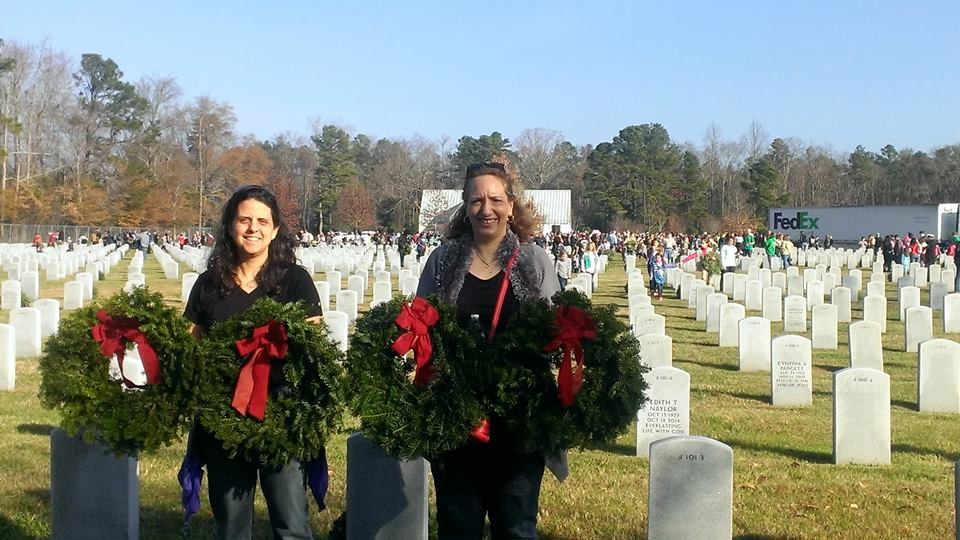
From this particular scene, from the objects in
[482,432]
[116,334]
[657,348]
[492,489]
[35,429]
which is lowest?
[35,429]

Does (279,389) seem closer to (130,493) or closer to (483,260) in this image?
(483,260)

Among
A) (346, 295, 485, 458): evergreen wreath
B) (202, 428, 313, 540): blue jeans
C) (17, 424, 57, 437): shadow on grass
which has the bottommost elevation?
(17, 424, 57, 437): shadow on grass

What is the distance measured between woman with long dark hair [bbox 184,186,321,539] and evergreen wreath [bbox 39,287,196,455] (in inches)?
7.7

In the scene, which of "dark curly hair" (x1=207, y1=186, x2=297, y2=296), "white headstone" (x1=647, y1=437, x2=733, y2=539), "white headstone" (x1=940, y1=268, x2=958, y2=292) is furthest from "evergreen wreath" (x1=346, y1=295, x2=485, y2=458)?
"white headstone" (x1=940, y1=268, x2=958, y2=292)

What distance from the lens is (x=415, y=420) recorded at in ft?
13.1

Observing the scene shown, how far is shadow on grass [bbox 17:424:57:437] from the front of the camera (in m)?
9.91

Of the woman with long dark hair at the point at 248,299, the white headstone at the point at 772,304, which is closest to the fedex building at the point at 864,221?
the white headstone at the point at 772,304

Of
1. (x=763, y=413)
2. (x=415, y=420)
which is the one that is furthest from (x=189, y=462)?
(x=763, y=413)

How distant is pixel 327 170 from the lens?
328ft

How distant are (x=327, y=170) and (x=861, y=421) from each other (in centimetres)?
9309

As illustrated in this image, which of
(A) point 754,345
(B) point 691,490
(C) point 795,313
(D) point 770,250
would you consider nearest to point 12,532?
(B) point 691,490

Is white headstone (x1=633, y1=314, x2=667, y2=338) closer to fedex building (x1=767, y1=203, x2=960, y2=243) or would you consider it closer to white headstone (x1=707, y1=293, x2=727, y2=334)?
white headstone (x1=707, y1=293, x2=727, y2=334)

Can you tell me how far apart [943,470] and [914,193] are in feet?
349

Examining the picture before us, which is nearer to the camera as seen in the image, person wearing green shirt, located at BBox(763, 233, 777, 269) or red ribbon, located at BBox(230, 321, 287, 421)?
red ribbon, located at BBox(230, 321, 287, 421)
